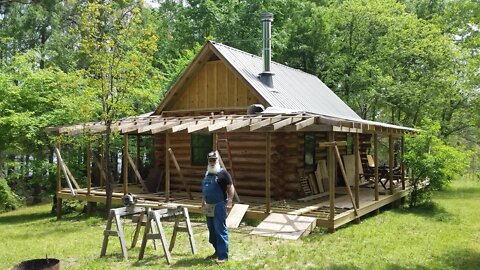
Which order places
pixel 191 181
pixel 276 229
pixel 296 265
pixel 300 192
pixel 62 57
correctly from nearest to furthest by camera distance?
pixel 296 265 < pixel 276 229 < pixel 300 192 < pixel 191 181 < pixel 62 57

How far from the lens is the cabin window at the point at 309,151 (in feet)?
48.2

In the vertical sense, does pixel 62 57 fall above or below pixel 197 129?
above

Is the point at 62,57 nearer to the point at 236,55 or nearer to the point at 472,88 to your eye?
the point at 236,55

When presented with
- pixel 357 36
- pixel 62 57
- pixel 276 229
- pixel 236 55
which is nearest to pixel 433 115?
pixel 357 36

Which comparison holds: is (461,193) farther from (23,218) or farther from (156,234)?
(23,218)

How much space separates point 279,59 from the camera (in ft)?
87.1

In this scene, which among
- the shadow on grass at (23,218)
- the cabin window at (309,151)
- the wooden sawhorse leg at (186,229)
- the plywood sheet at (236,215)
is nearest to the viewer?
the wooden sawhorse leg at (186,229)

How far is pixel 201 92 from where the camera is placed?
51.7ft

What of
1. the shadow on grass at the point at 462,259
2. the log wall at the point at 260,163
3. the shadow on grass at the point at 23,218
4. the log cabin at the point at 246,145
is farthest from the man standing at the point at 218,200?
the shadow on grass at the point at 23,218

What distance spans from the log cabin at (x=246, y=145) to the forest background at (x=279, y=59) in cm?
193

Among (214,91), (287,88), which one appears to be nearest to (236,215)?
(214,91)

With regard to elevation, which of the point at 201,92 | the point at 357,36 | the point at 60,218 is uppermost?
the point at 357,36

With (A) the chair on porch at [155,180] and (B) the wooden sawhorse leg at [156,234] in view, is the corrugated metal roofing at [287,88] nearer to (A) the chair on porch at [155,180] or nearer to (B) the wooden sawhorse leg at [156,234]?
(A) the chair on porch at [155,180]

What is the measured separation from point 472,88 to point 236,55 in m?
13.9
